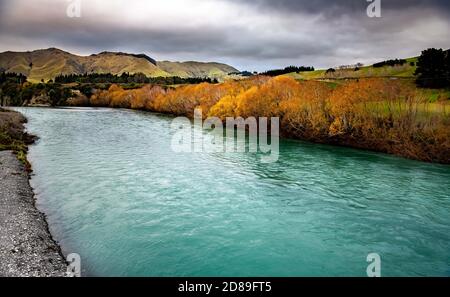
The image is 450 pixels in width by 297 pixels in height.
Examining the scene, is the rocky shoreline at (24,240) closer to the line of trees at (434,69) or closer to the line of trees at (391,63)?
the line of trees at (434,69)

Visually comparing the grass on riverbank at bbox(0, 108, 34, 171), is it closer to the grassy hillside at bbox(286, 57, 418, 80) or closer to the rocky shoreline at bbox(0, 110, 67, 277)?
the rocky shoreline at bbox(0, 110, 67, 277)

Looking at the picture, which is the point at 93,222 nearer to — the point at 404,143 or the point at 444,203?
the point at 444,203

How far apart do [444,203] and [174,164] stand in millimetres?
19847

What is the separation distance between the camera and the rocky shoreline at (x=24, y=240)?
11.4 meters

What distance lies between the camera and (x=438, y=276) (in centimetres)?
1251

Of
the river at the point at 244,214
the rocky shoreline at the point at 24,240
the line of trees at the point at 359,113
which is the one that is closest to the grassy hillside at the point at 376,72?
the line of trees at the point at 359,113

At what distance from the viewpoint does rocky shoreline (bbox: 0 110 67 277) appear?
1139cm

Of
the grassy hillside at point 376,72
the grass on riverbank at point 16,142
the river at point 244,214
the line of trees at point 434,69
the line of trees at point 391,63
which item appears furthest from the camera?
the line of trees at point 391,63

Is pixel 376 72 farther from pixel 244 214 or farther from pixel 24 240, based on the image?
pixel 24 240

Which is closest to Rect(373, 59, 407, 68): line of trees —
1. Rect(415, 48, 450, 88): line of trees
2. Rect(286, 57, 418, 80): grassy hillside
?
Rect(286, 57, 418, 80): grassy hillside

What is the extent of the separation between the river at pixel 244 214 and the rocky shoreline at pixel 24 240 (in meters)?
0.71

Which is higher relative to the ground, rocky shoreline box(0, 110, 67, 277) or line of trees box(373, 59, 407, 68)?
line of trees box(373, 59, 407, 68)

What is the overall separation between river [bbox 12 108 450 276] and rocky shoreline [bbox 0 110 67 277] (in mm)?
705

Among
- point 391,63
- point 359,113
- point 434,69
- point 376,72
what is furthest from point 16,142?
point 391,63
